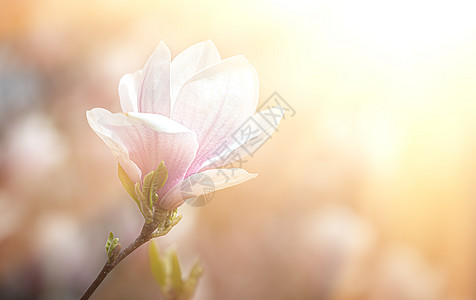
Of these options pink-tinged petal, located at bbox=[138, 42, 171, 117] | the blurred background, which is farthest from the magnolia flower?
the blurred background

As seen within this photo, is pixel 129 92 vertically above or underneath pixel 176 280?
above

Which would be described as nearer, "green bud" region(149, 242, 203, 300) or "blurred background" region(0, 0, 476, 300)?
"green bud" region(149, 242, 203, 300)

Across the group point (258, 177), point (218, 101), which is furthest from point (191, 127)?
point (258, 177)

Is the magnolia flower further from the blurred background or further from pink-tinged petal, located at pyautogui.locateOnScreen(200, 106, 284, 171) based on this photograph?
the blurred background

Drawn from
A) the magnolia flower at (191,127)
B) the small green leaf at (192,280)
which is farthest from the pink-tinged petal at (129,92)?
the small green leaf at (192,280)

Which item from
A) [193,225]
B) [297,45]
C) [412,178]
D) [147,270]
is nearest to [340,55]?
[297,45]

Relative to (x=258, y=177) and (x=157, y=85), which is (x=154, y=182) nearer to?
(x=157, y=85)
